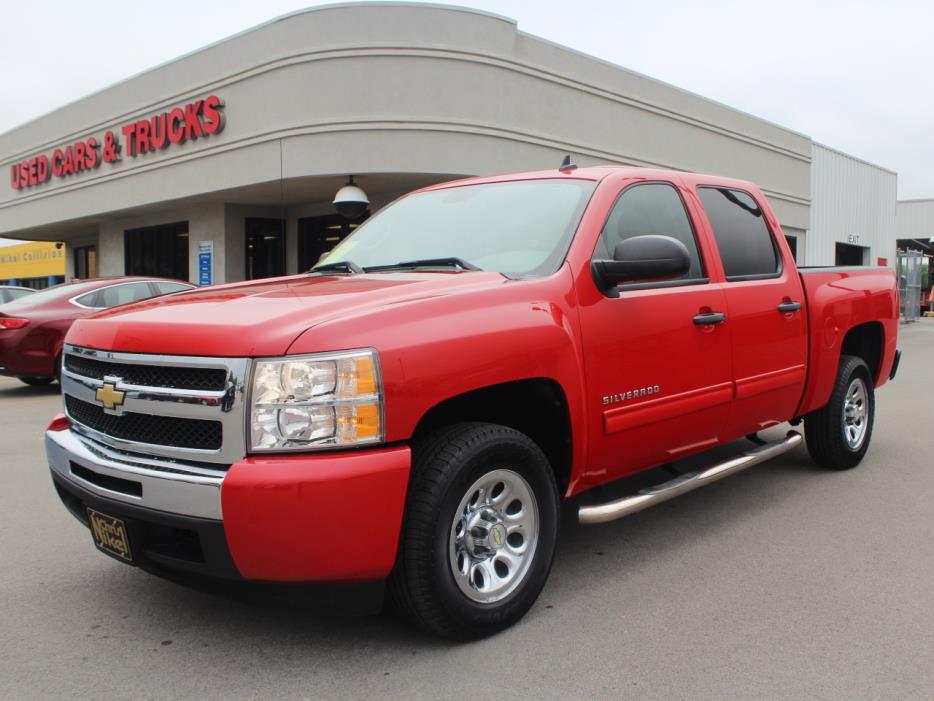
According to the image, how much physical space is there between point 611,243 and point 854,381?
2902 millimetres

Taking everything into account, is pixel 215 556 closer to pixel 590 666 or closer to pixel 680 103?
pixel 590 666

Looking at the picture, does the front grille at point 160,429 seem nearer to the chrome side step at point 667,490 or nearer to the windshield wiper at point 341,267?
the windshield wiper at point 341,267

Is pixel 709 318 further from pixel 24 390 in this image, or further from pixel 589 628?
pixel 24 390

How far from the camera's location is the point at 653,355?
3.77m

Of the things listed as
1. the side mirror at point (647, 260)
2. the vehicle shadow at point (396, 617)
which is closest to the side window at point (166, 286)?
the vehicle shadow at point (396, 617)

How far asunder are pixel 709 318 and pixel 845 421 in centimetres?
225

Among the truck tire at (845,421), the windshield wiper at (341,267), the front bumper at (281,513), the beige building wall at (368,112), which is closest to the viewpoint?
the front bumper at (281,513)

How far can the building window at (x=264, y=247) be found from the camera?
20.6 m

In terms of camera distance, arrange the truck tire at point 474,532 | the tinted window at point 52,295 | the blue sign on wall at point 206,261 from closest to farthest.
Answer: the truck tire at point 474,532 < the tinted window at point 52,295 < the blue sign on wall at point 206,261

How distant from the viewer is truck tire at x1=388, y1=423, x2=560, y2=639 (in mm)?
2820

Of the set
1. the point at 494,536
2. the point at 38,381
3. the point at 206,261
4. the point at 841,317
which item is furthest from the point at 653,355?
the point at 206,261

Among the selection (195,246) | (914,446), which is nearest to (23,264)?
(195,246)

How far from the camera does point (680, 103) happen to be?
21781mm

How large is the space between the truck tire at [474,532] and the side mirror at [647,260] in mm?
867
